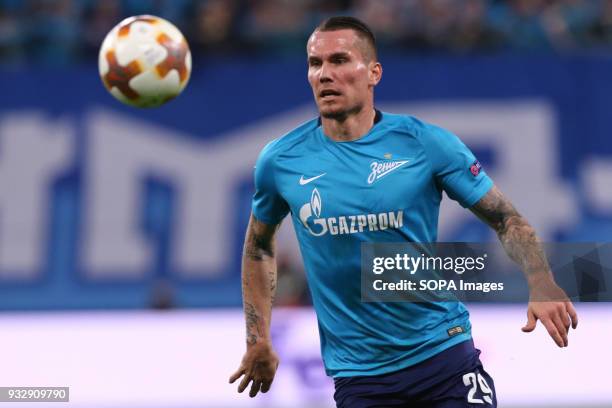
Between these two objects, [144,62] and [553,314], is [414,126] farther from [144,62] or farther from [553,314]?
[144,62]

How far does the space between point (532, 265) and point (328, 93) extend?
1181mm

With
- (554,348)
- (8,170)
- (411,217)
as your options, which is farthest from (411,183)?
(8,170)

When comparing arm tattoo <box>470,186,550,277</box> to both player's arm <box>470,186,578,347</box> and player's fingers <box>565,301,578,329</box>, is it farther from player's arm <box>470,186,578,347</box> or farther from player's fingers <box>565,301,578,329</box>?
player's fingers <box>565,301,578,329</box>

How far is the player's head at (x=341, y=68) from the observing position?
4887 millimetres

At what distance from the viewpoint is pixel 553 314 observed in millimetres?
4270

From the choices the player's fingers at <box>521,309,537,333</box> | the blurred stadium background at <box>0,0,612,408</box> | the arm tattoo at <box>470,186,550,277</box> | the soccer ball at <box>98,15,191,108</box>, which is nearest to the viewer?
the player's fingers at <box>521,309,537,333</box>

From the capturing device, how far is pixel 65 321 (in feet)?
26.2

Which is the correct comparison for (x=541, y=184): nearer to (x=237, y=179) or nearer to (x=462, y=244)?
(x=237, y=179)

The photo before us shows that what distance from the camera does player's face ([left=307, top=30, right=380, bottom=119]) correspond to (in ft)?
16.0

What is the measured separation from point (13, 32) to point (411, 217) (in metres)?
9.67

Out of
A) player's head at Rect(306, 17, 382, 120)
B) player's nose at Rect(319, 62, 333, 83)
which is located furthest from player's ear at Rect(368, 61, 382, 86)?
player's nose at Rect(319, 62, 333, 83)

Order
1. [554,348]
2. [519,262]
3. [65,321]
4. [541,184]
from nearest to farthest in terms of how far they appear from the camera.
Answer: [519,262] → [554,348] → [65,321] → [541,184]

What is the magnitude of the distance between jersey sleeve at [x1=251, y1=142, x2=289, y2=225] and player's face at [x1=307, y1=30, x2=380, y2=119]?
0.36 meters

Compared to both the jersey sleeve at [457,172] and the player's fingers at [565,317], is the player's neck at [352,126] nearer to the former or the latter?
the jersey sleeve at [457,172]
